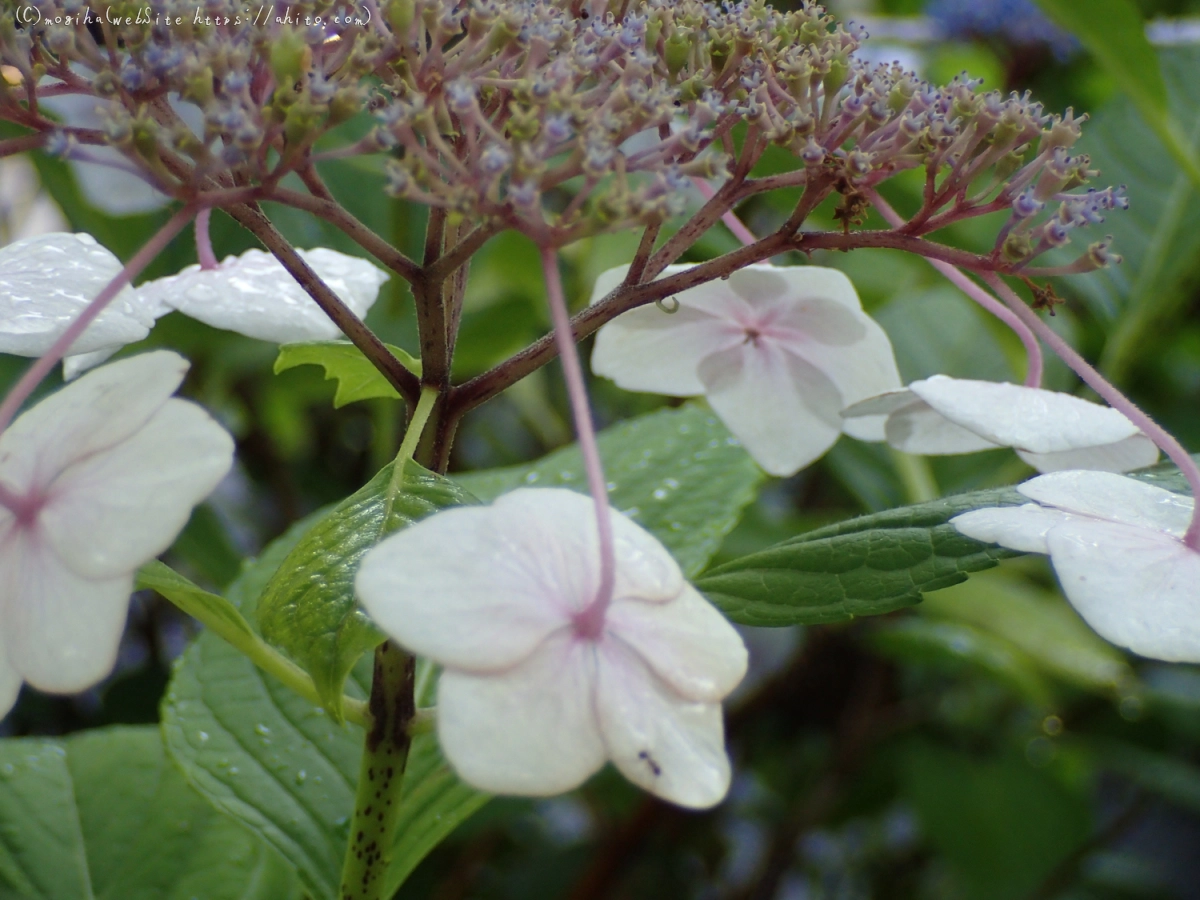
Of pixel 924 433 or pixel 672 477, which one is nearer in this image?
pixel 924 433

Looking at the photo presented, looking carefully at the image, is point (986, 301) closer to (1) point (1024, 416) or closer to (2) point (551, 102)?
(1) point (1024, 416)

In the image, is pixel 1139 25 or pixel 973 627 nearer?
pixel 1139 25

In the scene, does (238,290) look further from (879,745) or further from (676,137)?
(879,745)

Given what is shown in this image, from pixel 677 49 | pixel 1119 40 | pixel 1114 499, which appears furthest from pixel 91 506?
pixel 1119 40

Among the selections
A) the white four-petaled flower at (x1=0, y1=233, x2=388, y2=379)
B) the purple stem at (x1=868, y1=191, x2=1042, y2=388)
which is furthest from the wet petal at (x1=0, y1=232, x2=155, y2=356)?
the purple stem at (x1=868, y1=191, x2=1042, y2=388)

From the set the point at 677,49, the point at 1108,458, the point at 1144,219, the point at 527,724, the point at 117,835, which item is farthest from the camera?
the point at 1144,219

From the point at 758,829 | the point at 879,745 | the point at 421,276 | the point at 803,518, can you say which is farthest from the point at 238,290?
the point at 758,829

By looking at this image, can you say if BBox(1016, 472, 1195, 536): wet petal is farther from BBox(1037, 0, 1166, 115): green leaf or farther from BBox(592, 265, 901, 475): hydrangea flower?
BBox(1037, 0, 1166, 115): green leaf
